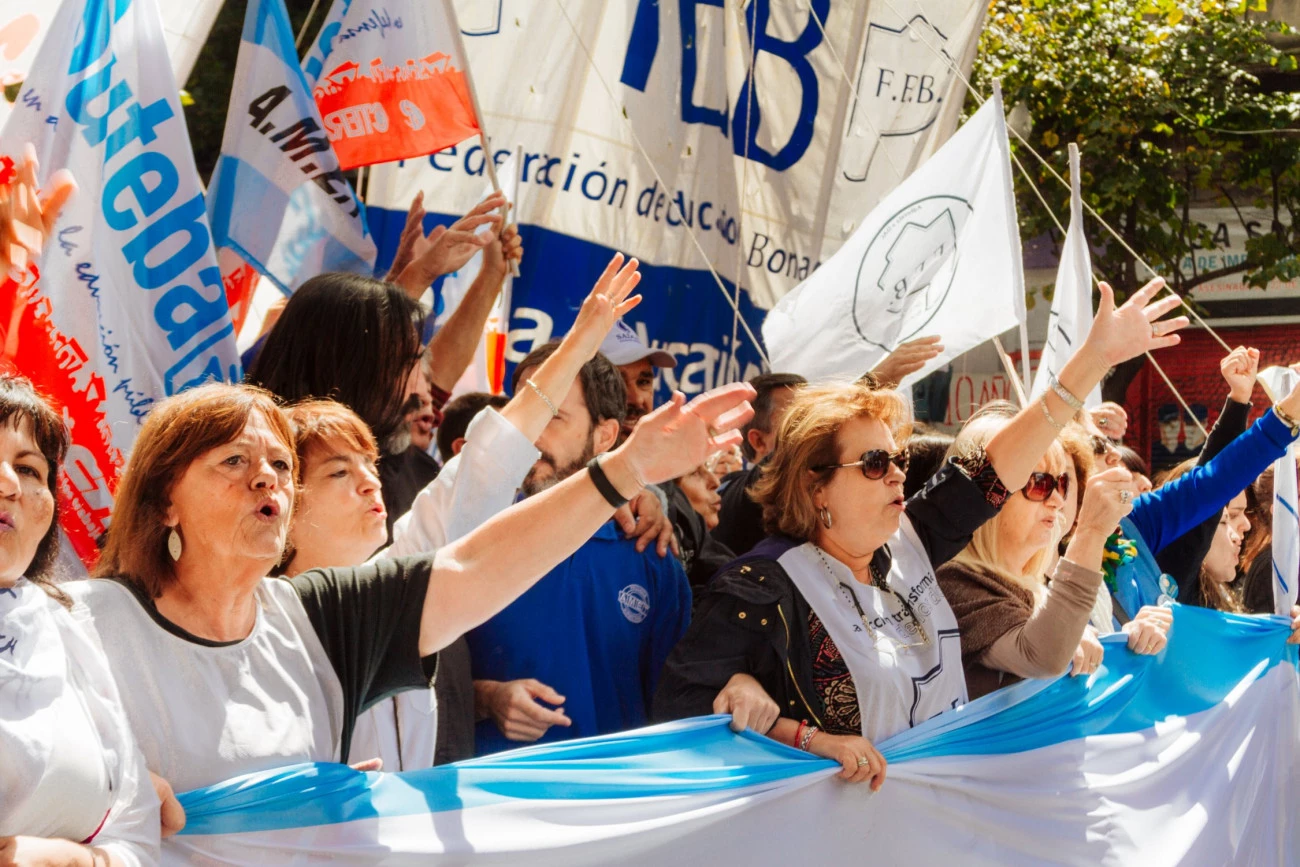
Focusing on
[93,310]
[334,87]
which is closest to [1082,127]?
[334,87]

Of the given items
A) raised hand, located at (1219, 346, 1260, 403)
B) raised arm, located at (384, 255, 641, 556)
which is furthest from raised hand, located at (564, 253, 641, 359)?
raised hand, located at (1219, 346, 1260, 403)

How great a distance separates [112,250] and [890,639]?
1898 mm

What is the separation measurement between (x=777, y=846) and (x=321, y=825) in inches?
37.1

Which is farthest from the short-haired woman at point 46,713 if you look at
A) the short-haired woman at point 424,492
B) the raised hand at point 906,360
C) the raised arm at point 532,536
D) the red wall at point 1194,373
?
the red wall at point 1194,373

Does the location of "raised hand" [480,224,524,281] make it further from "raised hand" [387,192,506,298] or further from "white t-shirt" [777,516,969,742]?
"white t-shirt" [777,516,969,742]

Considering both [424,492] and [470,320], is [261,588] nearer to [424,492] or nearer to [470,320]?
[424,492]

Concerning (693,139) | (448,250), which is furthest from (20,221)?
(693,139)

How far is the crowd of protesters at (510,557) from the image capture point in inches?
80.5

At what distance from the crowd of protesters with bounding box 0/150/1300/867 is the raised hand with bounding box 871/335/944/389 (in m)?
0.01

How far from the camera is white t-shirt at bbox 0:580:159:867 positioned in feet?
5.77

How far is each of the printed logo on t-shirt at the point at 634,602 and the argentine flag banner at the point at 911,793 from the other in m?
0.53

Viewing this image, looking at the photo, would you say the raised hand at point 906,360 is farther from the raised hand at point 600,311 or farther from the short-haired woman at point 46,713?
the short-haired woman at point 46,713

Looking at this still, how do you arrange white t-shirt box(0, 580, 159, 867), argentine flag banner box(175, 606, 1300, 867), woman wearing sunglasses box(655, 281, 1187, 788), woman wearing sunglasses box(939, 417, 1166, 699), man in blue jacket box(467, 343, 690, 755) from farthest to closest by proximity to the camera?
woman wearing sunglasses box(939, 417, 1166, 699) < man in blue jacket box(467, 343, 690, 755) < woman wearing sunglasses box(655, 281, 1187, 788) < argentine flag banner box(175, 606, 1300, 867) < white t-shirt box(0, 580, 159, 867)

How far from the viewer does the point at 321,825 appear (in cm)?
219
